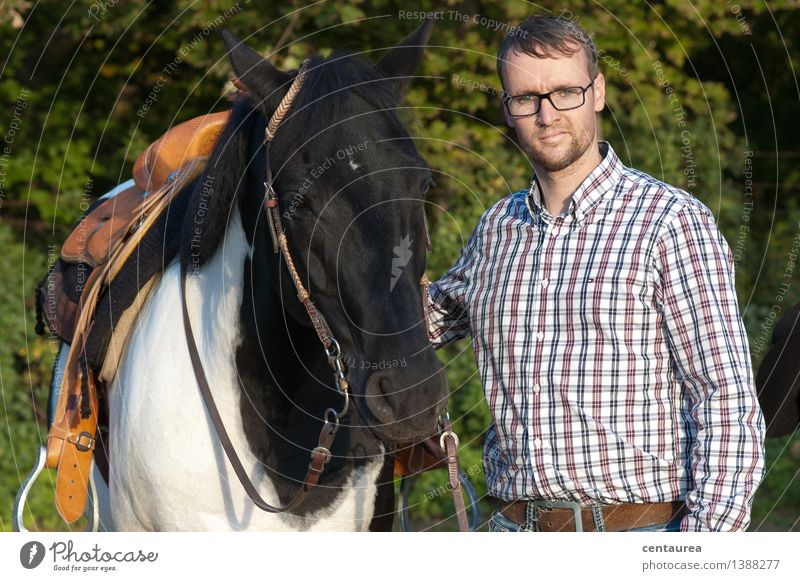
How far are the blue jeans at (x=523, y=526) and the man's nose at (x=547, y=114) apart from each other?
3.82 feet

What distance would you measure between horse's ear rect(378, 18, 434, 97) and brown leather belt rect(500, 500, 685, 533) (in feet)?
4.67

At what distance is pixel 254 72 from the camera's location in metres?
3.16

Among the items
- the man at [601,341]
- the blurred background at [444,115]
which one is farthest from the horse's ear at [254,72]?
the blurred background at [444,115]

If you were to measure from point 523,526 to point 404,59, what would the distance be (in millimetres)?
1577

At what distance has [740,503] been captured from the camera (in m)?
2.52

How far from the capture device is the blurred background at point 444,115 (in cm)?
757

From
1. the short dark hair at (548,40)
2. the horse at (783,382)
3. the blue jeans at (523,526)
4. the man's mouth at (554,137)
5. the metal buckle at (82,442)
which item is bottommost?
the horse at (783,382)

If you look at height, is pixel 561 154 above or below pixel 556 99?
below

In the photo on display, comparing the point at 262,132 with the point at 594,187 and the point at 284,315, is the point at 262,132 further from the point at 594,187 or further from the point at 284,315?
the point at 594,187

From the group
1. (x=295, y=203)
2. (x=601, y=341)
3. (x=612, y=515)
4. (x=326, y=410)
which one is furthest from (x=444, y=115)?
(x=612, y=515)

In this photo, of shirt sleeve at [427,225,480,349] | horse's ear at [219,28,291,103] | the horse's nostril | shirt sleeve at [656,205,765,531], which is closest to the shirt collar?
shirt sleeve at [656,205,765,531]

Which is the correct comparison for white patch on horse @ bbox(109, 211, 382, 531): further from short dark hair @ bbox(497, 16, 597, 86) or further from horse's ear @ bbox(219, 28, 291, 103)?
short dark hair @ bbox(497, 16, 597, 86)

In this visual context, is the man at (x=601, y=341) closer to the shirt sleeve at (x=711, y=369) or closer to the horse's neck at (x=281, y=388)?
the shirt sleeve at (x=711, y=369)
